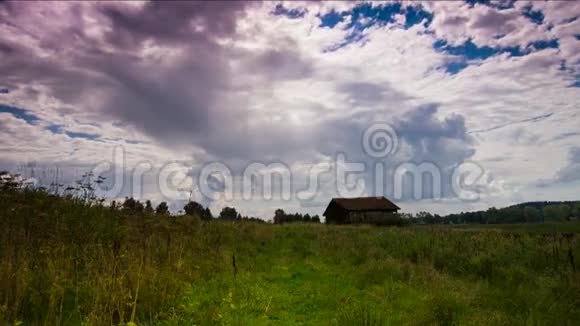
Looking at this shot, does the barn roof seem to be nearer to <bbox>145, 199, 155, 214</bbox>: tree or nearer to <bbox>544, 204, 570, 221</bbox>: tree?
<bbox>544, 204, 570, 221</bbox>: tree

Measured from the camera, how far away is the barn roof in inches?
1954

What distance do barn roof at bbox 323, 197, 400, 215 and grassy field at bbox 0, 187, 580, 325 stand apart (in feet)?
121

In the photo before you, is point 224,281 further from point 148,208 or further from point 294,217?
point 294,217

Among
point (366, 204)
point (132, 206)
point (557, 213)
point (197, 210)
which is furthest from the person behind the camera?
point (366, 204)

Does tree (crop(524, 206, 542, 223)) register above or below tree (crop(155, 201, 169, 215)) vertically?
below

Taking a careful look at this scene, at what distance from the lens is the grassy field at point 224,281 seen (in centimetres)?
543

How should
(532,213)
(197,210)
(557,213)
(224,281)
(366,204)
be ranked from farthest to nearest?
(366,204) < (532,213) < (557,213) < (197,210) < (224,281)

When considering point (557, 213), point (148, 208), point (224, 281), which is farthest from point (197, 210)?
point (557, 213)

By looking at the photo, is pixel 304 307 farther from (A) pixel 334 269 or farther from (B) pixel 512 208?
(B) pixel 512 208

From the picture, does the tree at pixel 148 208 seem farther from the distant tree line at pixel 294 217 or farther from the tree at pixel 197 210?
the distant tree line at pixel 294 217

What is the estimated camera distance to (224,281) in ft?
28.2

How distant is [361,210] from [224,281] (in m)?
41.8

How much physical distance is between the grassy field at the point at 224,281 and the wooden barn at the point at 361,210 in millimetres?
32917

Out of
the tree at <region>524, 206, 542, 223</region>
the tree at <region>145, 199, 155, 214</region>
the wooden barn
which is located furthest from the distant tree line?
the tree at <region>145, 199, 155, 214</region>
